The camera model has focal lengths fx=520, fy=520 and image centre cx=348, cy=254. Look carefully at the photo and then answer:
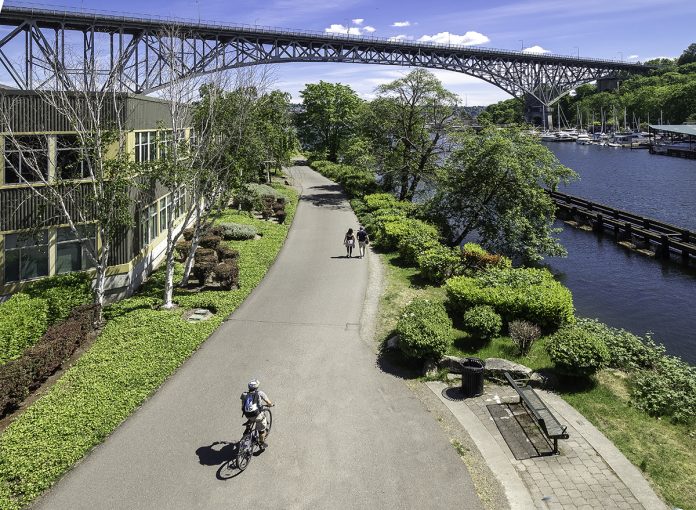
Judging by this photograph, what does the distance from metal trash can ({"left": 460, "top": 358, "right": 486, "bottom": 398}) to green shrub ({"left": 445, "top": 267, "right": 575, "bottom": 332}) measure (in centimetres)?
449

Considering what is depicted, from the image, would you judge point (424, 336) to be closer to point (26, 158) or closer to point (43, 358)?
point (43, 358)

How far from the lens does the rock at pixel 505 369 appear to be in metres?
13.7

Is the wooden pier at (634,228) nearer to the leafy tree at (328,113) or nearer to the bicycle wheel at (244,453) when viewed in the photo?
the leafy tree at (328,113)

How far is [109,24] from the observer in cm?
6475

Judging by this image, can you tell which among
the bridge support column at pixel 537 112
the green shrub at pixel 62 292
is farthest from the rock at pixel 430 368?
the bridge support column at pixel 537 112

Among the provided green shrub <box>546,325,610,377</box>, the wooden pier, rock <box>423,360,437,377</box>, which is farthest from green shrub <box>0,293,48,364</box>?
the wooden pier

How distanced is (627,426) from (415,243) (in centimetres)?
1491

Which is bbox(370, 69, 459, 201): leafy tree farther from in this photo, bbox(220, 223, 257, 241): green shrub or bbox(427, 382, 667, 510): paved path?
bbox(427, 382, 667, 510): paved path

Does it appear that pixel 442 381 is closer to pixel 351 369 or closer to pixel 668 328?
pixel 351 369

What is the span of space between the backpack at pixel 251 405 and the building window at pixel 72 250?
11250 mm

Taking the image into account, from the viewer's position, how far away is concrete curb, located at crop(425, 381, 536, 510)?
→ 9.33 metres

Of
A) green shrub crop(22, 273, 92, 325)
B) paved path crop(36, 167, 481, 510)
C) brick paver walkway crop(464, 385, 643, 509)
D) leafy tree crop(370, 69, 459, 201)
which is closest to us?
brick paver walkway crop(464, 385, 643, 509)

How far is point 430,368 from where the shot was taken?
47.0 feet

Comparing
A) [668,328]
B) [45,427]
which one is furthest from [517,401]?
[668,328]
